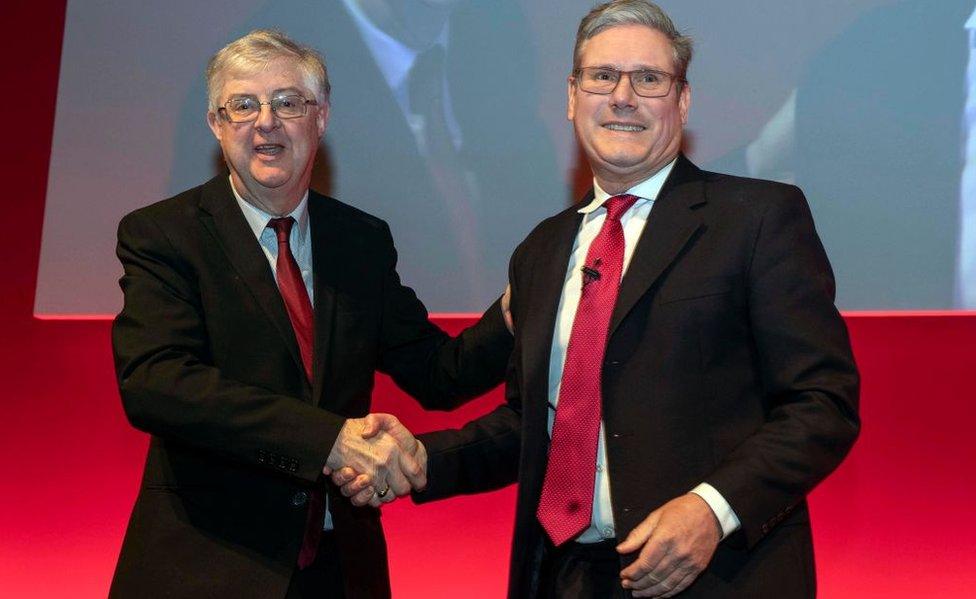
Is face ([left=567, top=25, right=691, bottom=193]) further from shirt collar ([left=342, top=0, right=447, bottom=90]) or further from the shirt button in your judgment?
shirt collar ([left=342, top=0, right=447, bottom=90])

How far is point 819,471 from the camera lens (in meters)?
1.82

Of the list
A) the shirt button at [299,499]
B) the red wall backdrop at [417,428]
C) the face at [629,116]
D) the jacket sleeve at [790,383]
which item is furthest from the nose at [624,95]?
the red wall backdrop at [417,428]

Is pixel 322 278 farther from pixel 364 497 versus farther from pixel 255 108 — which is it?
pixel 364 497

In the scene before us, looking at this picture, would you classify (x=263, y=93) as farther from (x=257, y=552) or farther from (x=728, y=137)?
(x=728, y=137)

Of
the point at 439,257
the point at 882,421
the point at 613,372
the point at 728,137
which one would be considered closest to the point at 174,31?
the point at 439,257

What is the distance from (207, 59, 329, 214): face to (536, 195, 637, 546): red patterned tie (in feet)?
2.54

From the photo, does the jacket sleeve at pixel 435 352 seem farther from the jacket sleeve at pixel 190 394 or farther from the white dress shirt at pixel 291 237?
the jacket sleeve at pixel 190 394

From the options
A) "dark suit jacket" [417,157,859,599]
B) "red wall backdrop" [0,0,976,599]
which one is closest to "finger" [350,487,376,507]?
"dark suit jacket" [417,157,859,599]

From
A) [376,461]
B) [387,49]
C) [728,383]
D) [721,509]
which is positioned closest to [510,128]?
[387,49]

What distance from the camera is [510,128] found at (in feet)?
10.8

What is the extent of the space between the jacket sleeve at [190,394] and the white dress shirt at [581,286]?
0.47 metres

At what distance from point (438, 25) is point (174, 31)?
0.81 metres

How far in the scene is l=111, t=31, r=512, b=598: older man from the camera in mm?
2230

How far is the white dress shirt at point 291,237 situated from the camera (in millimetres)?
2494
